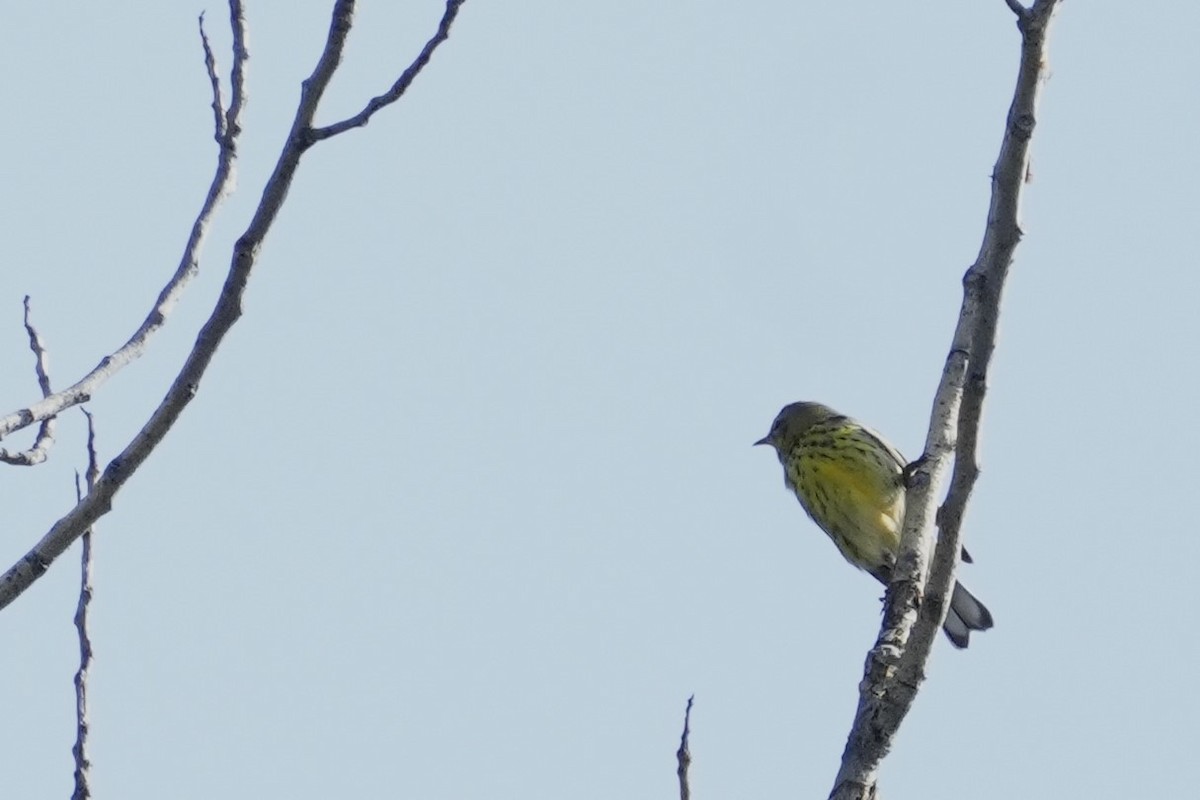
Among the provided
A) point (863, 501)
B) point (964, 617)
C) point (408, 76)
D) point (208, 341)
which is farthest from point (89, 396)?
point (964, 617)

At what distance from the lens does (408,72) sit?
3.17 meters

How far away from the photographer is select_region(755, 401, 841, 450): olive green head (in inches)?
348

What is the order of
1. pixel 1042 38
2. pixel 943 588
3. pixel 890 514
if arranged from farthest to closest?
pixel 890 514, pixel 943 588, pixel 1042 38

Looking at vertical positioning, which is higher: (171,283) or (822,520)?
(822,520)

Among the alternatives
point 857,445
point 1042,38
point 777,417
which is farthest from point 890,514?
point 1042,38

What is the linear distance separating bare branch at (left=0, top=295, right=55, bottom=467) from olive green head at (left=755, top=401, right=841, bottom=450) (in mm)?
5508

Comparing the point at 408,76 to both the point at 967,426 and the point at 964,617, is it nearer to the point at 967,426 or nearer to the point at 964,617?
the point at 967,426

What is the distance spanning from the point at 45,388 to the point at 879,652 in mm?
2003

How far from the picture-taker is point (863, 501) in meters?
7.85

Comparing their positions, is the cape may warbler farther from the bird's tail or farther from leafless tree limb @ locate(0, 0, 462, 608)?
leafless tree limb @ locate(0, 0, 462, 608)

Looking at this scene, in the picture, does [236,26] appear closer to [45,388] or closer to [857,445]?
[45,388]

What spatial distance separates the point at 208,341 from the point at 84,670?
0.80 m

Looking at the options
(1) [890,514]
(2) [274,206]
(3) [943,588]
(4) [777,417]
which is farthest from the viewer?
(4) [777,417]

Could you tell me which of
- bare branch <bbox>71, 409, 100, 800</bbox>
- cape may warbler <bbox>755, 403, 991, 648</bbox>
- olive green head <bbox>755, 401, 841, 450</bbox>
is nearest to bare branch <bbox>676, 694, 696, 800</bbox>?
bare branch <bbox>71, 409, 100, 800</bbox>
